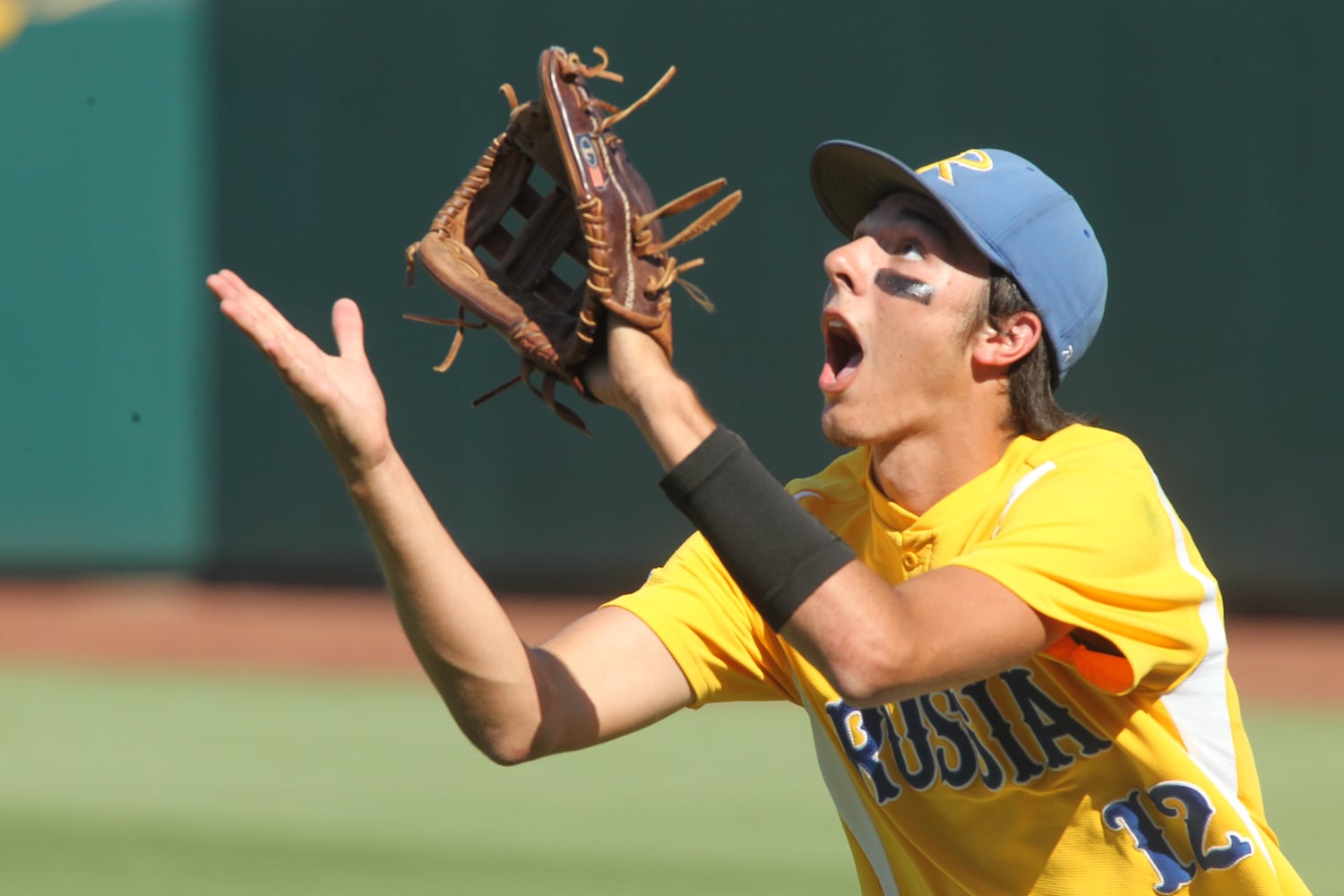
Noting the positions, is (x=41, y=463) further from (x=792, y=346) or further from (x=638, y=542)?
(x=792, y=346)

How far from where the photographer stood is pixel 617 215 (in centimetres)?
265

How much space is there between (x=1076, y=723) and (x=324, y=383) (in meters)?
1.28

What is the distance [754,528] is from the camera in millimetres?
2422

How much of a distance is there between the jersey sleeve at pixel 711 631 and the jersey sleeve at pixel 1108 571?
2.09 ft

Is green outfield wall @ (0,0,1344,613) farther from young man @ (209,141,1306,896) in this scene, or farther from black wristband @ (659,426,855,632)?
black wristband @ (659,426,855,632)

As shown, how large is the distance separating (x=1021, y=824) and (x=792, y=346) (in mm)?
7891

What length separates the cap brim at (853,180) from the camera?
2.94 m

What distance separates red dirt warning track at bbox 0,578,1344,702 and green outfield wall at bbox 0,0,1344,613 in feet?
0.65

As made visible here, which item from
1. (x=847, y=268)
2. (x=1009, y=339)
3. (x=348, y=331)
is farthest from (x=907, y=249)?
(x=348, y=331)

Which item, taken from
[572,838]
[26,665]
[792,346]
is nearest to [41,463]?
[26,665]

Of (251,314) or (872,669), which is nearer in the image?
(872,669)

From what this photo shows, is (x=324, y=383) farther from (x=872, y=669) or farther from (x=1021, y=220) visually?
(x=1021, y=220)

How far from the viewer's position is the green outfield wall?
368 inches

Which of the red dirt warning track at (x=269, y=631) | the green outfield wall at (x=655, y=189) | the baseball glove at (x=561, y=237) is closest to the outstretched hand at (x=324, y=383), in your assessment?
the baseball glove at (x=561, y=237)
